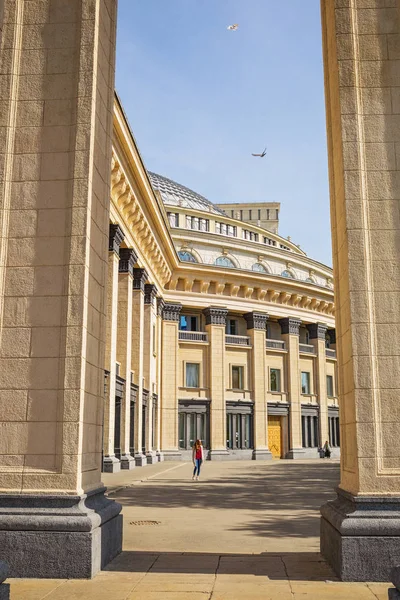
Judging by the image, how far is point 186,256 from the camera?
165 feet

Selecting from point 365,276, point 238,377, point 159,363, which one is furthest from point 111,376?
point 365,276

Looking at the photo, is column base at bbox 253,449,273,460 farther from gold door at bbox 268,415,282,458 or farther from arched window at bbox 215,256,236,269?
arched window at bbox 215,256,236,269

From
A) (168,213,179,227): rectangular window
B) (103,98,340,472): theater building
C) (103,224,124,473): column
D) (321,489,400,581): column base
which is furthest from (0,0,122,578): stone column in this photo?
(168,213,179,227): rectangular window

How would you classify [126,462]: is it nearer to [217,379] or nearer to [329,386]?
[217,379]

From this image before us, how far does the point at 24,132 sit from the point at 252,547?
296 inches

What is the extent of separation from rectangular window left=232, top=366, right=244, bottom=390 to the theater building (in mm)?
78

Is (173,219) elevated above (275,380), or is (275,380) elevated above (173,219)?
(173,219)

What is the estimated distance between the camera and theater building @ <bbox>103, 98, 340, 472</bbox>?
3691cm

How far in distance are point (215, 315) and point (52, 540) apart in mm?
40799

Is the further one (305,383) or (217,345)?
(305,383)

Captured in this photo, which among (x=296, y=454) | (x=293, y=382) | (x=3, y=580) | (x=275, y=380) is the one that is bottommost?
(x=296, y=454)

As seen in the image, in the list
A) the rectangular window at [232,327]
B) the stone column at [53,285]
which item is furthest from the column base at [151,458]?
the stone column at [53,285]

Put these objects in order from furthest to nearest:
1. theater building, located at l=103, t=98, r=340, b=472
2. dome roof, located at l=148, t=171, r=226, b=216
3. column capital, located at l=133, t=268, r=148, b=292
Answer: dome roof, located at l=148, t=171, r=226, b=216 → column capital, located at l=133, t=268, r=148, b=292 → theater building, located at l=103, t=98, r=340, b=472

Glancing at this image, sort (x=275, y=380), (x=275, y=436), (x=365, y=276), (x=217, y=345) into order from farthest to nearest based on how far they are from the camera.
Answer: (x=275, y=380)
(x=275, y=436)
(x=217, y=345)
(x=365, y=276)
